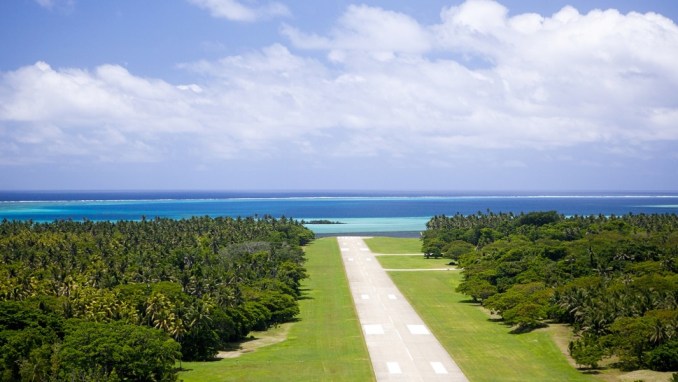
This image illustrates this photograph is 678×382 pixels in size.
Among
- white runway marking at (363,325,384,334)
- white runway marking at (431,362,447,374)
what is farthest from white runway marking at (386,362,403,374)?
white runway marking at (363,325,384,334)

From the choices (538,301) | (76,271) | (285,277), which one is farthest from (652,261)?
(76,271)

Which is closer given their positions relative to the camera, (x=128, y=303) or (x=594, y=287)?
(x=128, y=303)

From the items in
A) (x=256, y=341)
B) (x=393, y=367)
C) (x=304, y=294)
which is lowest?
(x=256, y=341)

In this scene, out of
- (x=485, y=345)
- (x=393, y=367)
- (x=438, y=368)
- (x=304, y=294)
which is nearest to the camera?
(x=438, y=368)

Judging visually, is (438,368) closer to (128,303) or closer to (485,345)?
(485,345)

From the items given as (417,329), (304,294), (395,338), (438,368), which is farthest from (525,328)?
(304,294)

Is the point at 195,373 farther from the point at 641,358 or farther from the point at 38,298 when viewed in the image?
the point at 641,358

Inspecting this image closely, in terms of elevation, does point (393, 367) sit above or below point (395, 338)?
below

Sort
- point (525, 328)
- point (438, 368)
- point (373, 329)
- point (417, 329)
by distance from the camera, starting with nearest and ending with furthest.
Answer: point (438, 368) → point (525, 328) → point (373, 329) → point (417, 329)

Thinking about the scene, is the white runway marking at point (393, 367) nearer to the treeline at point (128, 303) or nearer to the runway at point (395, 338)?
the runway at point (395, 338)
